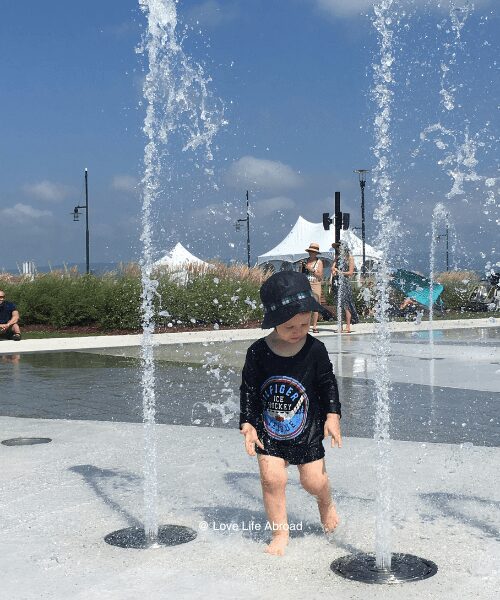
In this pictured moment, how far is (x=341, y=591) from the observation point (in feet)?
10.5

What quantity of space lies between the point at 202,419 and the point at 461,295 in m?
22.3

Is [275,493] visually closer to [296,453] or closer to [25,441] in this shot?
[296,453]

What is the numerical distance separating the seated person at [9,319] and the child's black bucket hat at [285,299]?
47.1 ft

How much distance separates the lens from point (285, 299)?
148 inches

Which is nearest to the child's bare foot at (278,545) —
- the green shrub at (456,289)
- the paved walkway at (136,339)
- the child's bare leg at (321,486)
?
the child's bare leg at (321,486)

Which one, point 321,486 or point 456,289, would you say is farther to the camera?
point 456,289

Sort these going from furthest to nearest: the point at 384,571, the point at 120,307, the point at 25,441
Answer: the point at 120,307 → the point at 25,441 → the point at 384,571

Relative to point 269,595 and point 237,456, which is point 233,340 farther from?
point 269,595

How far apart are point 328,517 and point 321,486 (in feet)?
0.67

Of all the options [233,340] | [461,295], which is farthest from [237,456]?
[461,295]

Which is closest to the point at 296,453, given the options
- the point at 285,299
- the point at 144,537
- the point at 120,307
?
the point at 285,299

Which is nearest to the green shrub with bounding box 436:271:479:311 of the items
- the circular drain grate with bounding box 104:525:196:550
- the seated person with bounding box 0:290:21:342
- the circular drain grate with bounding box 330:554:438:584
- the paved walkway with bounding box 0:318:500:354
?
the paved walkway with bounding box 0:318:500:354

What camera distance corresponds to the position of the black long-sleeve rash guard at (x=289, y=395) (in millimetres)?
3768

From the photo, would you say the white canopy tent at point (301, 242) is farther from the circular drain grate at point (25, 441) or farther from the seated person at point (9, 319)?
the circular drain grate at point (25, 441)
